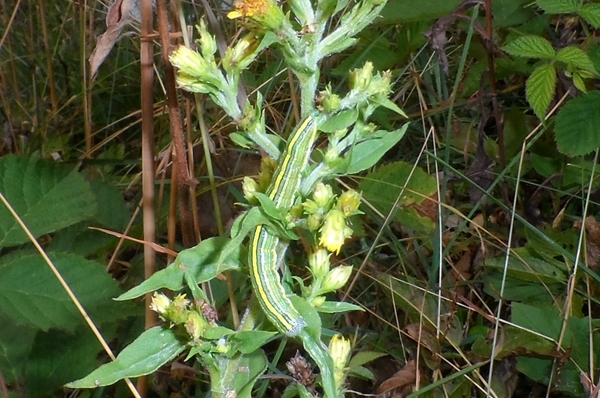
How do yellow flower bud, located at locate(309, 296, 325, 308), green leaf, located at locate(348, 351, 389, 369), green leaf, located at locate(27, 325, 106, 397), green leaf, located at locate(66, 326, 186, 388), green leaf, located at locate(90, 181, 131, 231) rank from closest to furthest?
1. green leaf, located at locate(66, 326, 186, 388)
2. yellow flower bud, located at locate(309, 296, 325, 308)
3. green leaf, located at locate(348, 351, 389, 369)
4. green leaf, located at locate(27, 325, 106, 397)
5. green leaf, located at locate(90, 181, 131, 231)

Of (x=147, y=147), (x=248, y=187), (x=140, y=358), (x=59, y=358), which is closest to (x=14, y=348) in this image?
(x=59, y=358)

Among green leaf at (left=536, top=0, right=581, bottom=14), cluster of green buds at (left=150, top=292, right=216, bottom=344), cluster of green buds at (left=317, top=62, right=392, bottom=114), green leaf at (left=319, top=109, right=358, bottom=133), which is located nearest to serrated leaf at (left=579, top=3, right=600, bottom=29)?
green leaf at (left=536, top=0, right=581, bottom=14)

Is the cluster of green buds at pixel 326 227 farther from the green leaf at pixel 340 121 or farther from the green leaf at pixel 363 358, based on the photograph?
the green leaf at pixel 363 358

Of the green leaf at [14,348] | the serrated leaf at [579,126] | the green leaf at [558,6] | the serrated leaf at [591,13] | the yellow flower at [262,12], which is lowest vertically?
the green leaf at [14,348]

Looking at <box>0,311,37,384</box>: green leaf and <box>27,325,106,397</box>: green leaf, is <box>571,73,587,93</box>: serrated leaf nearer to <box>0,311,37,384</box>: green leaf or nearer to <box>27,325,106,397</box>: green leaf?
<box>27,325,106,397</box>: green leaf

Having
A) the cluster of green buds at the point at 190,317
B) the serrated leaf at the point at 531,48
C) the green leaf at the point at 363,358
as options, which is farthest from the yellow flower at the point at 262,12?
the serrated leaf at the point at 531,48

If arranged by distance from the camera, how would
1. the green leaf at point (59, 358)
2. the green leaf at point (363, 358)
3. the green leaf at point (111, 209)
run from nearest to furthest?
1. the green leaf at point (363, 358)
2. the green leaf at point (59, 358)
3. the green leaf at point (111, 209)

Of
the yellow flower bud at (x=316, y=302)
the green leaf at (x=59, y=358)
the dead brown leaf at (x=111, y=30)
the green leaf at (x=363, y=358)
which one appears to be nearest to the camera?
the yellow flower bud at (x=316, y=302)
